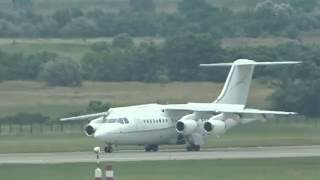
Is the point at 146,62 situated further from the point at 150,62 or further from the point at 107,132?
the point at 107,132

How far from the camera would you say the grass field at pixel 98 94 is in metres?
111

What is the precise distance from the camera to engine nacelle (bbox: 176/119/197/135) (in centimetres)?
7806

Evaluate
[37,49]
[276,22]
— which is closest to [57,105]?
[37,49]

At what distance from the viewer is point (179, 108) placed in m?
79.8

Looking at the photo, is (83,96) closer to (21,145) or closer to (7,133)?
(7,133)

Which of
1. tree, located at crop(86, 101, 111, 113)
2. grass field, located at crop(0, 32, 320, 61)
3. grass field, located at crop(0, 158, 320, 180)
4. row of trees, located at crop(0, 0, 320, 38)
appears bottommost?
grass field, located at crop(0, 158, 320, 180)

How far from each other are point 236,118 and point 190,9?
106139 millimetres

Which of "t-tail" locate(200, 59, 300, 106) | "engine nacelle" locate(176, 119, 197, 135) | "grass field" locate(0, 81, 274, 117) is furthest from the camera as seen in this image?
"grass field" locate(0, 81, 274, 117)

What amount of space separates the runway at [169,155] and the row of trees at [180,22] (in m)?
84.6

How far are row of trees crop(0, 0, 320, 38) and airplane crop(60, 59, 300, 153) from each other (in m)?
80.7

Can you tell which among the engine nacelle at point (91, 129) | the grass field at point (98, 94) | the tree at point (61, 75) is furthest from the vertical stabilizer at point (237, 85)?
the tree at point (61, 75)

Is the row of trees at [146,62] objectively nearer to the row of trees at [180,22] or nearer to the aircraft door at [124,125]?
the row of trees at [180,22]

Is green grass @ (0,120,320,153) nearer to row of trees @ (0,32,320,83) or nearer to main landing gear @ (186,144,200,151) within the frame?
main landing gear @ (186,144,200,151)

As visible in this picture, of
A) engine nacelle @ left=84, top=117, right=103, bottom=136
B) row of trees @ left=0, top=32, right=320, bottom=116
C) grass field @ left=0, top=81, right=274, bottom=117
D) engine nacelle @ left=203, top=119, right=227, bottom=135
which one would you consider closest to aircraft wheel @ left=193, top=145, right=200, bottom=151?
engine nacelle @ left=203, top=119, right=227, bottom=135
